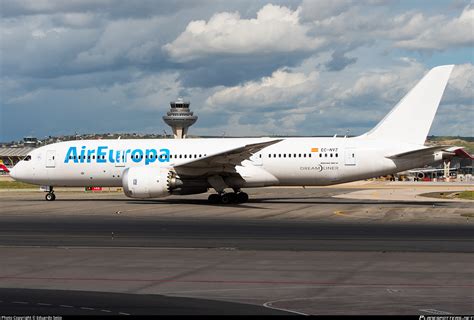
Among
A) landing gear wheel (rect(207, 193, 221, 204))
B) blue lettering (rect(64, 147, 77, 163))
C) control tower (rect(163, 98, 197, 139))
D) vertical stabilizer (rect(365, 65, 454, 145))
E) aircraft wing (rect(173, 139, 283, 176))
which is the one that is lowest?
landing gear wheel (rect(207, 193, 221, 204))

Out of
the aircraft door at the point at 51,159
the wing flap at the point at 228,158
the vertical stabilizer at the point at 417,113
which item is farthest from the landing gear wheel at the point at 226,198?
the aircraft door at the point at 51,159

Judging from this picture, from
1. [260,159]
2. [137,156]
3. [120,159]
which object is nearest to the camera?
[260,159]

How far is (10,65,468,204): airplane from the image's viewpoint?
40.1 meters

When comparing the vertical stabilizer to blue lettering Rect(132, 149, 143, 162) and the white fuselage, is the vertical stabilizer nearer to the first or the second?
the white fuselage

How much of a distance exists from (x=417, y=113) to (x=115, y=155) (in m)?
18.0

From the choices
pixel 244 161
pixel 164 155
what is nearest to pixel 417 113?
pixel 244 161

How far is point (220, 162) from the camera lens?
40.6m

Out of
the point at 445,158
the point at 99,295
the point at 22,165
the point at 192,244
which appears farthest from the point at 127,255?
the point at 22,165

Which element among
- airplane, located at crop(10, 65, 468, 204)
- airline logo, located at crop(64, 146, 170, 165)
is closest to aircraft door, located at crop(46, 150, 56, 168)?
airplane, located at crop(10, 65, 468, 204)

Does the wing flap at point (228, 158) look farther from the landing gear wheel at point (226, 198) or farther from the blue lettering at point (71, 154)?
the blue lettering at point (71, 154)

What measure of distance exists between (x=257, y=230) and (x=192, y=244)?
4.81 m

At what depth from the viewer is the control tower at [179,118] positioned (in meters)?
156

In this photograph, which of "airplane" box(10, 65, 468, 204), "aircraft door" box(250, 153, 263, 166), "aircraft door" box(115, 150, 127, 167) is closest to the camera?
"airplane" box(10, 65, 468, 204)

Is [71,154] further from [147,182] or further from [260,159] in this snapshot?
[260,159]
